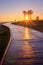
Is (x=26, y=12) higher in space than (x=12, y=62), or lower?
lower

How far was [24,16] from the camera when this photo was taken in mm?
91375

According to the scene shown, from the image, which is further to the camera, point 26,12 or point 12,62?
point 26,12

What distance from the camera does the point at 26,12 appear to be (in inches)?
3509

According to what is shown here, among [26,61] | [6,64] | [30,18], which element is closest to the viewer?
[6,64]

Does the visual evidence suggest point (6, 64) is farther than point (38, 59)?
No

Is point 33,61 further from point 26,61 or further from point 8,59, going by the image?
point 8,59

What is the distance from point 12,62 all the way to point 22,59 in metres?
0.56

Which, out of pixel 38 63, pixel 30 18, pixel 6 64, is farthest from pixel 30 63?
pixel 30 18

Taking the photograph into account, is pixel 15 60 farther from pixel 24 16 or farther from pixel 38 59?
pixel 24 16

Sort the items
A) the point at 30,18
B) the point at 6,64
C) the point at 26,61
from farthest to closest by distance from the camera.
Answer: the point at 30,18 < the point at 26,61 < the point at 6,64

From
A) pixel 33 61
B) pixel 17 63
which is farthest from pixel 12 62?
pixel 33 61

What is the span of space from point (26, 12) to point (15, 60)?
82.8 metres

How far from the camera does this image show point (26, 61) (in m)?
6.78

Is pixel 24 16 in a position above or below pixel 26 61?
below
